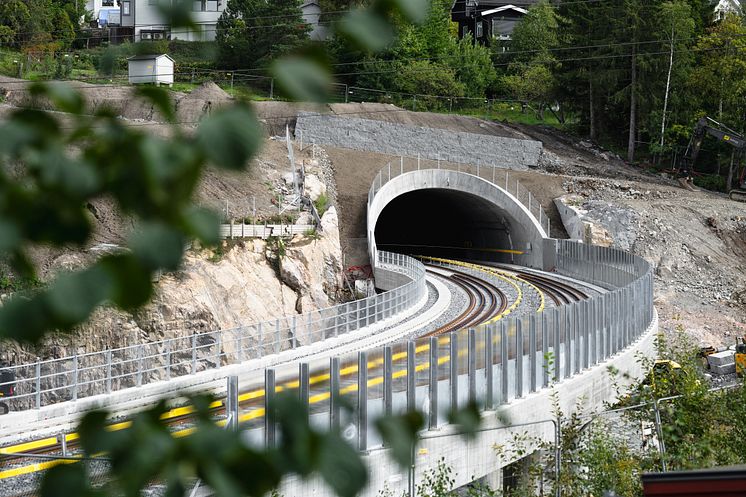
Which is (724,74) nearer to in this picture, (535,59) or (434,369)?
(535,59)

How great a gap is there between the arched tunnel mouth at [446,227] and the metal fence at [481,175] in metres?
1.68

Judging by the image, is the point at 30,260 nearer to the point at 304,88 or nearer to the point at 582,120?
the point at 304,88

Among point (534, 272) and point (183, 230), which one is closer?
point (183, 230)

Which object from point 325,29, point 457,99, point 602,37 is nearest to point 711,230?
point 602,37

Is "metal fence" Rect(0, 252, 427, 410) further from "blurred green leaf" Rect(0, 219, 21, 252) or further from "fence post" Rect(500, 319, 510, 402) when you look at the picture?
"blurred green leaf" Rect(0, 219, 21, 252)

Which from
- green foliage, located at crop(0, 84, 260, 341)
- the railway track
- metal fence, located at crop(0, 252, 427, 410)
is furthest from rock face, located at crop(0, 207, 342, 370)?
green foliage, located at crop(0, 84, 260, 341)

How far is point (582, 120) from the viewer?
7350 centimetres

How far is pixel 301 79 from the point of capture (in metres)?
1.70

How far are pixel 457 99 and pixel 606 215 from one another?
29.5 metres

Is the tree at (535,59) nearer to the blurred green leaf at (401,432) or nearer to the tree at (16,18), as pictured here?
the tree at (16,18)

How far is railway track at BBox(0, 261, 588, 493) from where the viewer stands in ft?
8.88

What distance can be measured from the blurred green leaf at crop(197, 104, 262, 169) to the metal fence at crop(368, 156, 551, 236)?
4919 cm

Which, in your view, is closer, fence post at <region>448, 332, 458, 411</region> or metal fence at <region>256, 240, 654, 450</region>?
metal fence at <region>256, 240, 654, 450</region>

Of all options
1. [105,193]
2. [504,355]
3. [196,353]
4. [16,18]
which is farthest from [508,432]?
[16,18]
